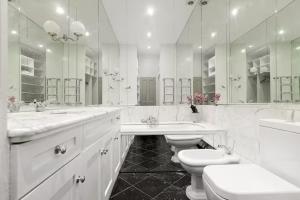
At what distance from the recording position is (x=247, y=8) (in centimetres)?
174

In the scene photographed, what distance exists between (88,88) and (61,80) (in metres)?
0.69

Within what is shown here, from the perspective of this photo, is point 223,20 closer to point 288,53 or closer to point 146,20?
point 288,53

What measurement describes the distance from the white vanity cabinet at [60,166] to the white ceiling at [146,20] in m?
2.43

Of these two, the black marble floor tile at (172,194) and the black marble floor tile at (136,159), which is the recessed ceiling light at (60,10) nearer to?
the black marble floor tile at (172,194)

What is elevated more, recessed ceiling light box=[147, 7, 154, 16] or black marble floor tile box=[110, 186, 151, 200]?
recessed ceiling light box=[147, 7, 154, 16]

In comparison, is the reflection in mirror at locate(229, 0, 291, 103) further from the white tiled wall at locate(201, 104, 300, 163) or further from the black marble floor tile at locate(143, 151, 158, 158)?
the black marble floor tile at locate(143, 151, 158, 158)

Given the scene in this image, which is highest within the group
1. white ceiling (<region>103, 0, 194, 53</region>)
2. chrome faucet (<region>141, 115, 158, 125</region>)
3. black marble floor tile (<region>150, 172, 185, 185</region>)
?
white ceiling (<region>103, 0, 194, 53</region>)

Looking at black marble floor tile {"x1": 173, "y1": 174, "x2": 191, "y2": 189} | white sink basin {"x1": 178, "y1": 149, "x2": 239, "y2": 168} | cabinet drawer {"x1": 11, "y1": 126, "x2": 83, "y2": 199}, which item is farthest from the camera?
black marble floor tile {"x1": 173, "y1": 174, "x2": 191, "y2": 189}

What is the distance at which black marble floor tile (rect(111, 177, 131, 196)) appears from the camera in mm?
1872

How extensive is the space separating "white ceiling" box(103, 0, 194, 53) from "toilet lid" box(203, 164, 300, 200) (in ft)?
8.72

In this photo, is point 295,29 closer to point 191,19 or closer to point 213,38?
point 213,38

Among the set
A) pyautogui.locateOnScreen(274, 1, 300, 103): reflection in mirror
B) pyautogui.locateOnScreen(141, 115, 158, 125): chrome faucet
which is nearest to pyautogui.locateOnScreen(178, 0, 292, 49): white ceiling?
pyautogui.locateOnScreen(274, 1, 300, 103): reflection in mirror

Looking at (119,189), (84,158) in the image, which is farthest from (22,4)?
(119,189)

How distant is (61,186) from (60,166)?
9 centimetres
